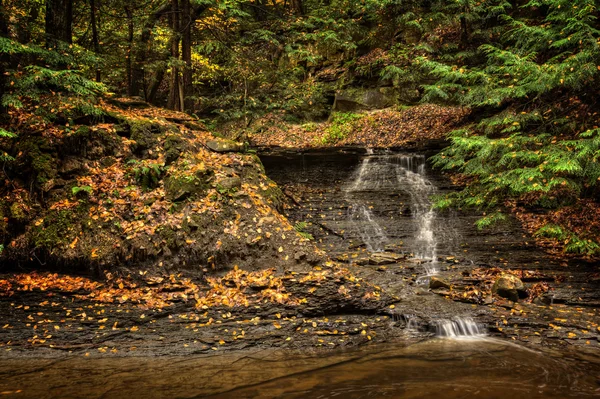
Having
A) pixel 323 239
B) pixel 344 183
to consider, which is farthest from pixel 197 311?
pixel 344 183

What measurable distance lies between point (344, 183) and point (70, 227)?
8.66 metres

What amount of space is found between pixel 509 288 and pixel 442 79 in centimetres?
786

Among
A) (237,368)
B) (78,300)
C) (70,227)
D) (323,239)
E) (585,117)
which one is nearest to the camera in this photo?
(237,368)

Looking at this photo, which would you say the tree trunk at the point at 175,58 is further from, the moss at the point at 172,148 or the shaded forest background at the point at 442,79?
the moss at the point at 172,148

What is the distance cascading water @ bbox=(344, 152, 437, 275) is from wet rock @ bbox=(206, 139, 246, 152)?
4.01 m

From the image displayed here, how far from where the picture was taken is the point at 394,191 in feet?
40.5

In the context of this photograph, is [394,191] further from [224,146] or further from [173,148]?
[173,148]

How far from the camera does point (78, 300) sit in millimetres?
6414

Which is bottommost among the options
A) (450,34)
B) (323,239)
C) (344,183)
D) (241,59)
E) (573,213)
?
(323,239)

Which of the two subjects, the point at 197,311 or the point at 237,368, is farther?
the point at 197,311

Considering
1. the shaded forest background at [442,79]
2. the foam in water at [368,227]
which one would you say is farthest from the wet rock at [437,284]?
the shaded forest background at [442,79]

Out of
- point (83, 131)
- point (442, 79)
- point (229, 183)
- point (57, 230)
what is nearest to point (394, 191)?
point (442, 79)

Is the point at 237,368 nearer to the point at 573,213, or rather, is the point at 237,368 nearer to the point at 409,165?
the point at 573,213

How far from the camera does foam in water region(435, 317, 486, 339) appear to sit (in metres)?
6.01
